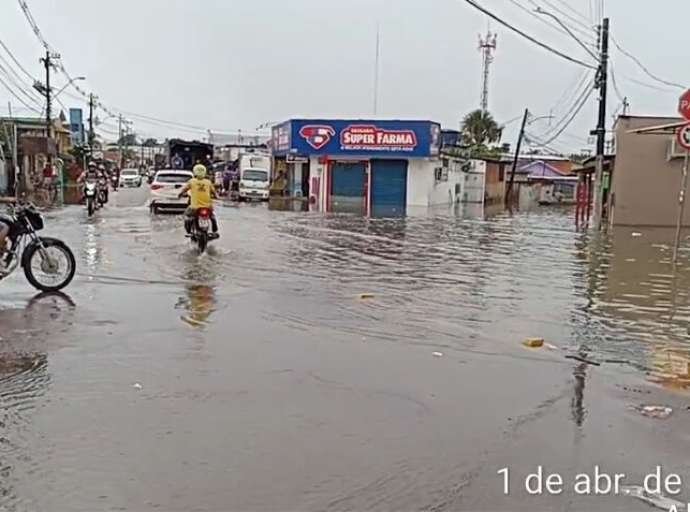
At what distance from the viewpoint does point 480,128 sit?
73.4 meters

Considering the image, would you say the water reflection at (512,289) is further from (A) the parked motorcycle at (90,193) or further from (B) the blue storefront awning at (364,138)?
(B) the blue storefront awning at (364,138)

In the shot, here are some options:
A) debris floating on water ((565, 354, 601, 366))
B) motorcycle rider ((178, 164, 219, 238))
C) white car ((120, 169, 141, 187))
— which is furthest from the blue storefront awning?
debris floating on water ((565, 354, 601, 366))

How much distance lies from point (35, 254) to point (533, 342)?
241 inches

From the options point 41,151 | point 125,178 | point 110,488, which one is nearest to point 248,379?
point 110,488

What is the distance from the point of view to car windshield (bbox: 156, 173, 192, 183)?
27337 mm

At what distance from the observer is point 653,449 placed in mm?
4762

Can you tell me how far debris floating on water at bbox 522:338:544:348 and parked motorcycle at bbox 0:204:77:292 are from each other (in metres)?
5.79

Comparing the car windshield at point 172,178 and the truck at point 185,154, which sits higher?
the truck at point 185,154

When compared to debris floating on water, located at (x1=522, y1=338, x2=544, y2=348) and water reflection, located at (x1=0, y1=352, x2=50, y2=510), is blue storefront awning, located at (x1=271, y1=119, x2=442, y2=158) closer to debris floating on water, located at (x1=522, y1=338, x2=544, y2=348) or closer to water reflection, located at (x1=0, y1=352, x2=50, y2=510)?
debris floating on water, located at (x1=522, y1=338, x2=544, y2=348)

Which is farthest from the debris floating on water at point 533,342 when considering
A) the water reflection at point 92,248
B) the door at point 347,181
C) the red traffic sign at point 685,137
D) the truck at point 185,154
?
the truck at point 185,154

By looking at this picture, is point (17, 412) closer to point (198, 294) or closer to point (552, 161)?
point (198, 294)

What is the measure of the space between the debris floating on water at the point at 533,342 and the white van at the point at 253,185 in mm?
35857

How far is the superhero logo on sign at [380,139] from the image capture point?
42875 mm

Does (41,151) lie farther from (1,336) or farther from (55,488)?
(55,488)
